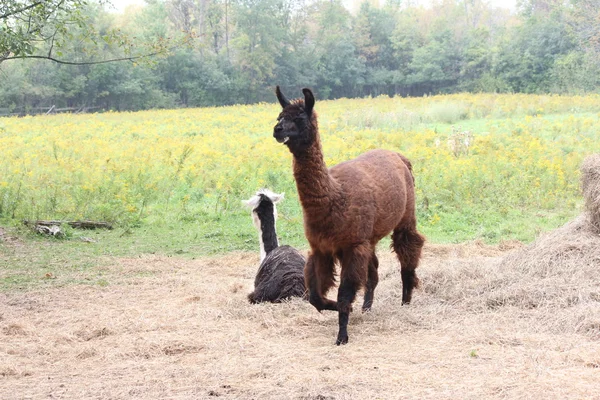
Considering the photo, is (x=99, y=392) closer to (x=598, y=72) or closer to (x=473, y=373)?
(x=473, y=373)

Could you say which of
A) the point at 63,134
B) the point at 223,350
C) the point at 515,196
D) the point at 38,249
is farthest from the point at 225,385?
the point at 63,134

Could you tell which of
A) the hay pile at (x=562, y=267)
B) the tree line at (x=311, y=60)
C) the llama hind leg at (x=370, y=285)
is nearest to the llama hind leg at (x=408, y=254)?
the llama hind leg at (x=370, y=285)

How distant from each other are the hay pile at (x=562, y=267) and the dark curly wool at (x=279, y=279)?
2.24m

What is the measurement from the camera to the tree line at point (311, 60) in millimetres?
44281

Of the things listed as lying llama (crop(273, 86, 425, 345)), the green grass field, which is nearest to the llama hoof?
lying llama (crop(273, 86, 425, 345))

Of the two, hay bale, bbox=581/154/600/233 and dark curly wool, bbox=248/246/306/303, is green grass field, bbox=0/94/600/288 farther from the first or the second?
hay bale, bbox=581/154/600/233

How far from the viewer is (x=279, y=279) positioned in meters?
7.61

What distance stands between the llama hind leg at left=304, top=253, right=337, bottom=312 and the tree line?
3423 centimetres

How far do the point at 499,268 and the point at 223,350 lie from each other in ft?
12.0

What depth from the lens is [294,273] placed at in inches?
303

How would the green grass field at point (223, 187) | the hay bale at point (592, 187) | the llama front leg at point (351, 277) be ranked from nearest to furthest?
the llama front leg at point (351, 277) < the hay bale at point (592, 187) < the green grass field at point (223, 187)

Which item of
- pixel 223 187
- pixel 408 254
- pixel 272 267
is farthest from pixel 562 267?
pixel 223 187

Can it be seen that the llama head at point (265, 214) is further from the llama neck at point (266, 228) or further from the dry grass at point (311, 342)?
the dry grass at point (311, 342)

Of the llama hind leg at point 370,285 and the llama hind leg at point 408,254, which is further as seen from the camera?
the llama hind leg at point 408,254
